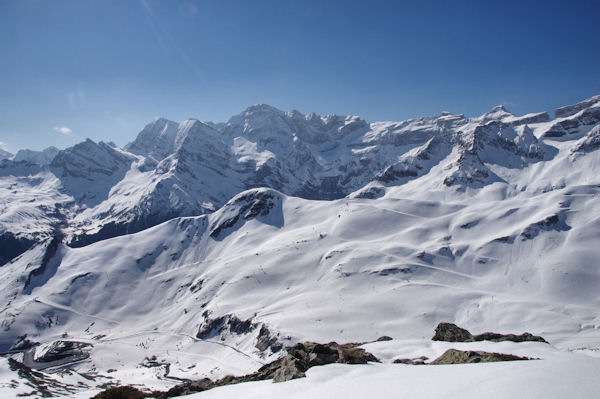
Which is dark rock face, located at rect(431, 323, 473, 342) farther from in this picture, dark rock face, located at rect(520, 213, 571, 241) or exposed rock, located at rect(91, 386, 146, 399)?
dark rock face, located at rect(520, 213, 571, 241)

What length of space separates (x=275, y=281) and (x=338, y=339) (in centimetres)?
6159

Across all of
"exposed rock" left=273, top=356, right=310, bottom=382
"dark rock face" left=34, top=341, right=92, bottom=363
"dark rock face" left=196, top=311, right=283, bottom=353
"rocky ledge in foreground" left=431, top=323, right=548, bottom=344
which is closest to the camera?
"exposed rock" left=273, top=356, right=310, bottom=382

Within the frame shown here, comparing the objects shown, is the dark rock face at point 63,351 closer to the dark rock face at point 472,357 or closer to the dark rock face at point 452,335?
the dark rock face at point 452,335

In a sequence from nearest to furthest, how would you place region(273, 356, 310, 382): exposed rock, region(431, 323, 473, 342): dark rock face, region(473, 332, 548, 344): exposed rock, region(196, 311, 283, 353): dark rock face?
1. region(273, 356, 310, 382): exposed rock
2. region(473, 332, 548, 344): exposed rock
3. region(431, 323, 473, 342): dark rock face
4. region(196, 311, 283, 353): dark rock face

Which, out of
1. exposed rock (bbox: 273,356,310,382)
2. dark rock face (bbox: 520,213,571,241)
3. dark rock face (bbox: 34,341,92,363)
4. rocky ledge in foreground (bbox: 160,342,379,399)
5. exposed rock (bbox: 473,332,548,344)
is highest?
dark rock face (bbox: 520,213,571,241)

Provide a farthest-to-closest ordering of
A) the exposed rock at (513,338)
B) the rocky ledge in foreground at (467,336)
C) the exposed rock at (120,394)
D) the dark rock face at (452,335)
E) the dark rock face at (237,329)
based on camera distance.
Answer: the dark rock face at (237,329) → the dark rock face at (452,335) → the rocky ledge in foreground at (467,336) → the exposed rock at (513,338) → the exposed rock at (120,394)

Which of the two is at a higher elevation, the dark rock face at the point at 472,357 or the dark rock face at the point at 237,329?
the dark rock face at the point at 472,357

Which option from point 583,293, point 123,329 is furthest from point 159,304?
point 583,293

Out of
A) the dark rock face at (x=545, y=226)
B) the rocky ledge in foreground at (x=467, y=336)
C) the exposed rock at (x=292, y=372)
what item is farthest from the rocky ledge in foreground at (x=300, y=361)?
the dark rock face at (x=545, y=226)

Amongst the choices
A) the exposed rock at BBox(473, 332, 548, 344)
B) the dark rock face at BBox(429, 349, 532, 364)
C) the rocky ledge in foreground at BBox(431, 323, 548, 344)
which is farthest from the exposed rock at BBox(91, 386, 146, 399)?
the exposed rock at BBox(473, 332, 548, 344)

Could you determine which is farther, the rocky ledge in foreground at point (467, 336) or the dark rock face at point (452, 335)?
the dark rock face at point (452, 335)

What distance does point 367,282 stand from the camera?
438 ft

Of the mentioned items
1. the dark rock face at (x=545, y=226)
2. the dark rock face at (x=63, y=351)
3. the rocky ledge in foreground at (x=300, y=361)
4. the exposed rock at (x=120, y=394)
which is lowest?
the dark rock face at (x=63, y=351)

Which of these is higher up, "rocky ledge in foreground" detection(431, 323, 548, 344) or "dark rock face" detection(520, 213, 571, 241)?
"dark rock face" detection(520, 213, 571, 241)
